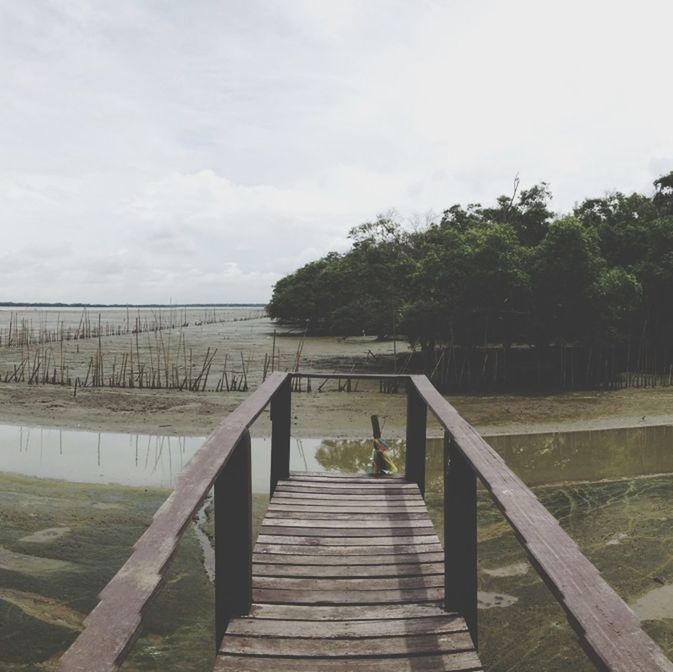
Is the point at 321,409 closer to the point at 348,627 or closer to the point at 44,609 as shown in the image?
the point at 44,609

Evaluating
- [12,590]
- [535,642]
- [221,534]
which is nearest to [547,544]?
[221,534]

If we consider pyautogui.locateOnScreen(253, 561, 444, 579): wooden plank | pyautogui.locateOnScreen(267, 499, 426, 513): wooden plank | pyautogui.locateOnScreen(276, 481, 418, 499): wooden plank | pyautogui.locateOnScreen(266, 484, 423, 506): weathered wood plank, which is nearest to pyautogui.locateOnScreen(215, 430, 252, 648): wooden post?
pyautogui.locateOnScreen(253, 561, 444, 579): wooden plank

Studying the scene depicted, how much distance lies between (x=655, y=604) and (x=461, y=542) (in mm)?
3534

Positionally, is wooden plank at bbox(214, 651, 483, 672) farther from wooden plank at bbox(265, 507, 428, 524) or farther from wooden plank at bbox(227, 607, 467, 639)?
wooden plank at bbox(265, 507, 428, 524)

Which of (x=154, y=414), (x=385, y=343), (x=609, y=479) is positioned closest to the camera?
(x=609, y=479)

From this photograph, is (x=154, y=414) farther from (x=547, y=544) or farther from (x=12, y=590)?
Result: (x=547, y=544)

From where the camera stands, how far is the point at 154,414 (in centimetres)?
1462

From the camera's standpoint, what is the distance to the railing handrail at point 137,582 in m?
1.19

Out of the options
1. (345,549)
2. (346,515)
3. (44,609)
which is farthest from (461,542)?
(44,609)

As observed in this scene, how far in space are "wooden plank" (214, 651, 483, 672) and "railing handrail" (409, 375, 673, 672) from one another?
80cm

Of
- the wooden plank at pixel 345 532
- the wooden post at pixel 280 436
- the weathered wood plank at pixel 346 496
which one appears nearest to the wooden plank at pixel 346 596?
the wooden plank at pixel 345 532

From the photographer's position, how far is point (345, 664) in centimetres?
241

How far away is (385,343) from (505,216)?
14.3 metres

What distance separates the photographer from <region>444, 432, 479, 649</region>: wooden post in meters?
2.66
